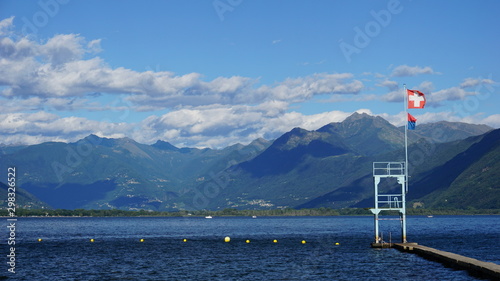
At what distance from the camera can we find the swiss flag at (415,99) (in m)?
89.9

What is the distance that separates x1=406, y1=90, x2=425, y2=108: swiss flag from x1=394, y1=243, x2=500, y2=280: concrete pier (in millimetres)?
21025

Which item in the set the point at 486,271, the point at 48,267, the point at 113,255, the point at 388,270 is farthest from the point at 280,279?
the point at 113,255

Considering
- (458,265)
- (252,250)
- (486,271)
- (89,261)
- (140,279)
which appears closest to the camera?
(486,271)

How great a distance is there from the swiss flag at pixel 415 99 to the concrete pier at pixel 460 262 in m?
21.0

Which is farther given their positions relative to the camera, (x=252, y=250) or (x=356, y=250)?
(x=252, y=250)

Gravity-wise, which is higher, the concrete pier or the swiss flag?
the swiss flag

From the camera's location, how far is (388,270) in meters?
76.8

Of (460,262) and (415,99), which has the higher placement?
(415,99)

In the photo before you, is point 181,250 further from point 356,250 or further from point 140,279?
point 140,279

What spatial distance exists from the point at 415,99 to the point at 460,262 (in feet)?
81.8

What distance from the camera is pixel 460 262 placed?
77.1 metres

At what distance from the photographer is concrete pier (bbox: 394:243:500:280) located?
67.6 m

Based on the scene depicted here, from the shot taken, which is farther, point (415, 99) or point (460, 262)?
point (415, 99)

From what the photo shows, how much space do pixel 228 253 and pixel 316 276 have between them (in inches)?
1463
